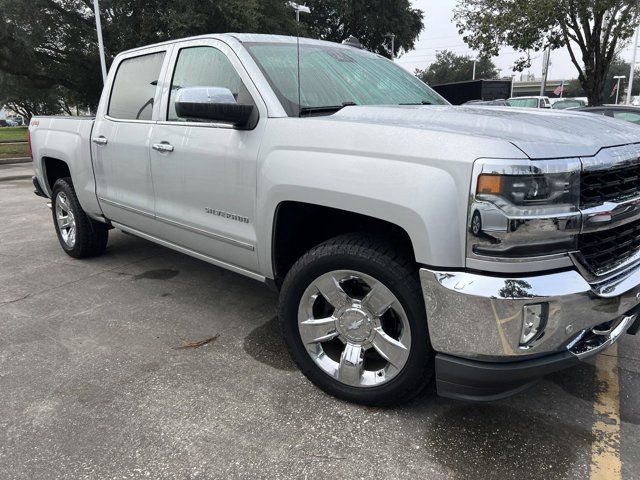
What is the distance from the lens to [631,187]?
2291 mm

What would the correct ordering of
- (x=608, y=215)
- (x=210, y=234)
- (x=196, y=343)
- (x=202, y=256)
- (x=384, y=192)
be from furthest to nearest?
(x=202, y=256) < (x=196, y=343) < (x=210, y=234) < (x=384, y=192) < (x=608, y=215)

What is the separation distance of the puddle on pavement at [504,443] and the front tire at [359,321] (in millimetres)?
273

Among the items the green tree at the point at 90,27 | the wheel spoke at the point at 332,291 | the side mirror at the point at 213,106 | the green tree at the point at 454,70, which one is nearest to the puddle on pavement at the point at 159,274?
the side mirror at the point at 213,106

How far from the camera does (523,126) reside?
222 cm

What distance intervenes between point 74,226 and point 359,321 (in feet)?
12.2

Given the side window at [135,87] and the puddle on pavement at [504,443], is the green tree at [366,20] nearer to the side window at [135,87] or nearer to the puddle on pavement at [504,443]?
the side window at [135,87]

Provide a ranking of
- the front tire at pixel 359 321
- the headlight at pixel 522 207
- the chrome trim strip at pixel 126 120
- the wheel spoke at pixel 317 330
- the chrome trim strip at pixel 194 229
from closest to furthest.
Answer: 1. the headlight at pixel 522 207
2. the front tire at pixel 359 321
3. the wheel spoke at pixel 317 330
4. the chrome trim strip at pixel 194 229
5. the chrome trim strip at pixel 126 120

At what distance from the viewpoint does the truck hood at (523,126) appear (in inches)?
78.7

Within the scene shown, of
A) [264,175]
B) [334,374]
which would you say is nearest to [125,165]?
A: [264,175]

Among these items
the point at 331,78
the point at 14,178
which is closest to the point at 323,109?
the point at 331,78

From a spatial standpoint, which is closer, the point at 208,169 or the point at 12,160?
the point at 208,169

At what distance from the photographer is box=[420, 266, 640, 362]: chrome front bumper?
193cm

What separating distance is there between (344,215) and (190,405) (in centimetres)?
127

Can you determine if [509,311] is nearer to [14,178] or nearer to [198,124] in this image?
[198,124]
